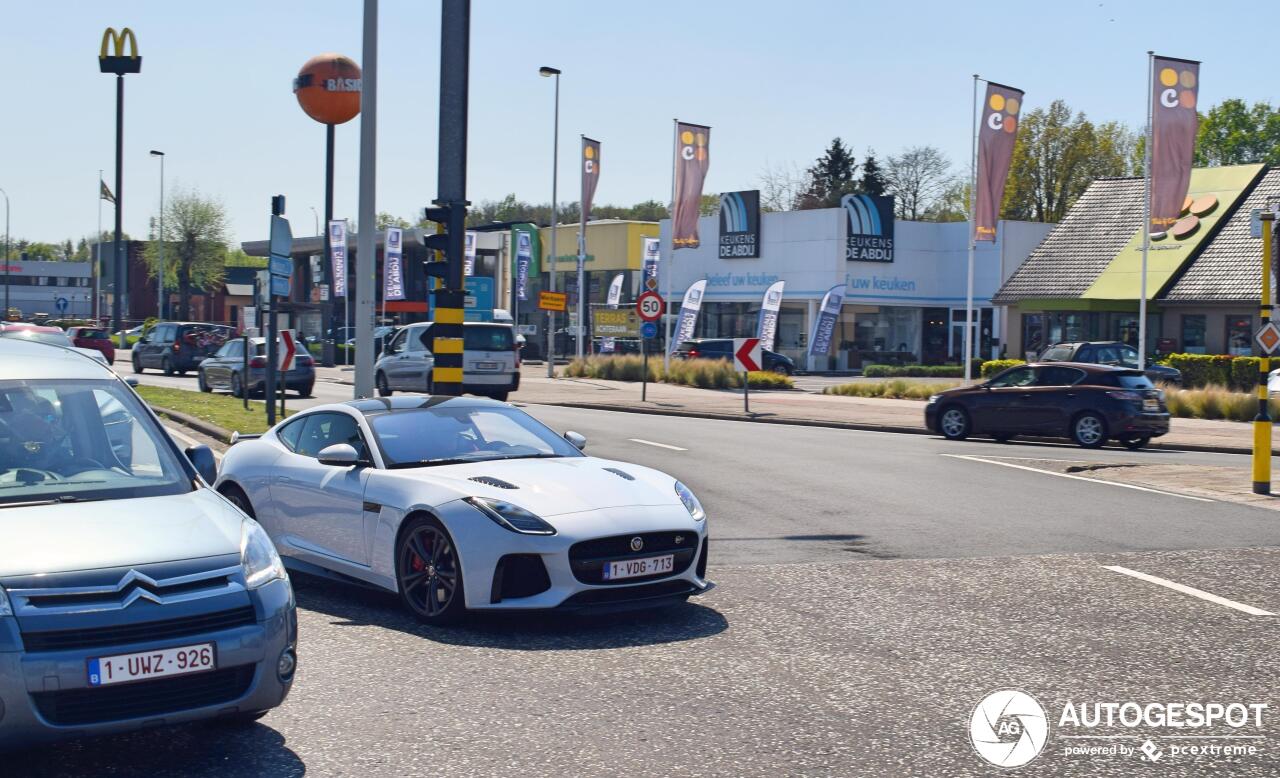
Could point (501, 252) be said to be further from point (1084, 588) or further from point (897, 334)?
point (1084, 588)

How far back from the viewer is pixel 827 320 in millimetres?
54156

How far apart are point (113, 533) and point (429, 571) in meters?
2.83

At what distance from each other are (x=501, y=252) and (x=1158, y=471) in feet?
201

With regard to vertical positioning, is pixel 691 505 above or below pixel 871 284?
below

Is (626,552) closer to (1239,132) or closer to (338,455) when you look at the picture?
(338,455)

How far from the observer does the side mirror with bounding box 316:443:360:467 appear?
8.22 meters

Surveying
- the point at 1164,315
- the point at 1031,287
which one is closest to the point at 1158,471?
the point at 1164,315

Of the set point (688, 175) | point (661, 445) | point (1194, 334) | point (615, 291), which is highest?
point (688, 175)

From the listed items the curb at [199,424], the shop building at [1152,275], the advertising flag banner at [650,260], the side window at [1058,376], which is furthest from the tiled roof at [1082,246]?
the curb at [199,424]

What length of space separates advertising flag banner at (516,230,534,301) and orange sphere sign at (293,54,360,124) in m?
41.4

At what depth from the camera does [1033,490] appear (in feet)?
49.5

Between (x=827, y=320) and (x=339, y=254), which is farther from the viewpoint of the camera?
(x=339, y=254)

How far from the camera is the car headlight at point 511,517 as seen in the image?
7.45m

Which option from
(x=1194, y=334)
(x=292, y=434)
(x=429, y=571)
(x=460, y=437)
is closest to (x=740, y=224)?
(x=1194, y=334)
